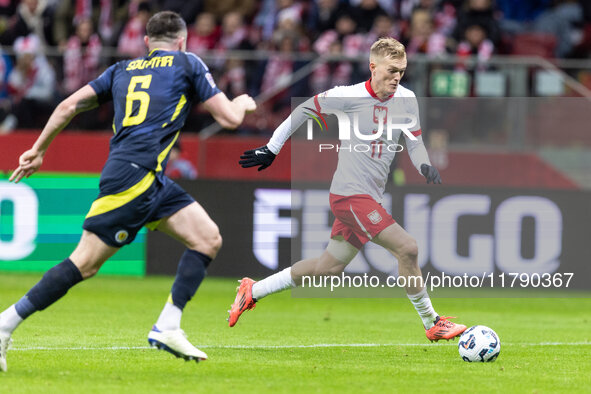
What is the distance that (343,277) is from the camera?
14570mm

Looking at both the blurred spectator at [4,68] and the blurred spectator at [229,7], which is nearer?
the blurred spectator at [4,68]

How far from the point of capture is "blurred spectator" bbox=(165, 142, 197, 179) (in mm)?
15492

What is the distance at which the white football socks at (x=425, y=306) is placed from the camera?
8656 mm

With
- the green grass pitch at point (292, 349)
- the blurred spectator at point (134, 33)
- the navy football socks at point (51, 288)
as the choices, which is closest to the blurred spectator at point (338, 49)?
the blurred spectator at point (134, 33)

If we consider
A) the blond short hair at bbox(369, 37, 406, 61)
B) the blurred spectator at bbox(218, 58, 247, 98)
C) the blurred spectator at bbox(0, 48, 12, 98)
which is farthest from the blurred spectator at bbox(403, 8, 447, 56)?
the blond short hair at bbox(369, 37, 406, 61)

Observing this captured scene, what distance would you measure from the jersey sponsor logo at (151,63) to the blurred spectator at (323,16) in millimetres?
10055

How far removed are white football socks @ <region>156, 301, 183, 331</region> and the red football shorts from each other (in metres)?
2.13

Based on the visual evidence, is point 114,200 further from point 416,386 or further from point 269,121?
point 269,121

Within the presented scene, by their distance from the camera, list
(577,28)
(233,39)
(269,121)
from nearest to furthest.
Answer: (269,121), (233,39), (577,28)

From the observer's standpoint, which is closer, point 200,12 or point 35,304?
point 35,304

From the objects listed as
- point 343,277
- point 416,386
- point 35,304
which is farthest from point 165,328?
point 343,277

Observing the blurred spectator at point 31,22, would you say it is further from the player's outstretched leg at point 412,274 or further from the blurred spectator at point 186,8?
the player's outstretched leg at point 412,274

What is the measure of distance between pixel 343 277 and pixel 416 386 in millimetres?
7759

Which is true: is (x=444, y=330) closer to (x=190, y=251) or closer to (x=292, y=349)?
(x=292, y=349)
